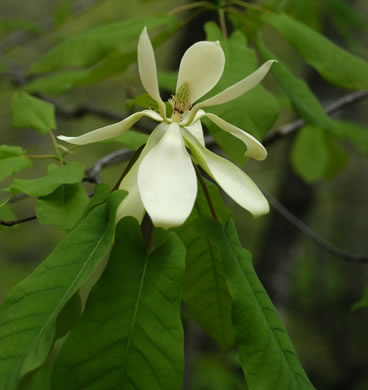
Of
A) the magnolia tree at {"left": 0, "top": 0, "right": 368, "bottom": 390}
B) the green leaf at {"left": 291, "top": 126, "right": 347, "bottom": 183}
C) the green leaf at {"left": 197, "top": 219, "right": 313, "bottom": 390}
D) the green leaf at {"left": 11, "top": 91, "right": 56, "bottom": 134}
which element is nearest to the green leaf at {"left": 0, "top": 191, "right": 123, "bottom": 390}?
the magnolia tree at {"left": 0, "top": 0, "right": 368, "bottom": 390}

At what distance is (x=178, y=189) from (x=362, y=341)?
381 cm

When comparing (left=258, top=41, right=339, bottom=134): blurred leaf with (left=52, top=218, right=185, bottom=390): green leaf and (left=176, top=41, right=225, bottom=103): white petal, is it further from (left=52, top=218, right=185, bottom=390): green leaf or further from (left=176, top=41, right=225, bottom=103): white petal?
(left=52, top=218, right=185, bottom=390): green leaf

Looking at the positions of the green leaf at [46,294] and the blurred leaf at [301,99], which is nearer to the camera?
the green leaf at [46,294]

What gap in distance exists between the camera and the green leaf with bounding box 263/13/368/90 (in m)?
0.85

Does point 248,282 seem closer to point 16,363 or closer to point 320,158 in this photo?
point 16,363

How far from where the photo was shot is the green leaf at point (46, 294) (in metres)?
0.44

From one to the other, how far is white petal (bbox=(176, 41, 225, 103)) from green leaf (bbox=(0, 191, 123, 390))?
15cm

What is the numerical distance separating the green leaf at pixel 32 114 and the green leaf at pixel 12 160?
0.11 m

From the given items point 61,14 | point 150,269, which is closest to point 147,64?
point 150,269

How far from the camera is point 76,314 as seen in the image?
522 millimetres

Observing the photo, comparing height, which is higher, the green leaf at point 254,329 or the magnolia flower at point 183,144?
the magnolia flower at point 183,144


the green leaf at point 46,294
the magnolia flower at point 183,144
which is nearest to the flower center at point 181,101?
the magnolia flower at point 183,144

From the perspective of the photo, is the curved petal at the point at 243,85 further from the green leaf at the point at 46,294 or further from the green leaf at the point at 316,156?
the green leaf at the point at 316,156

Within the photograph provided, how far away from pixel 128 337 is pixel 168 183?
0.50 ft
